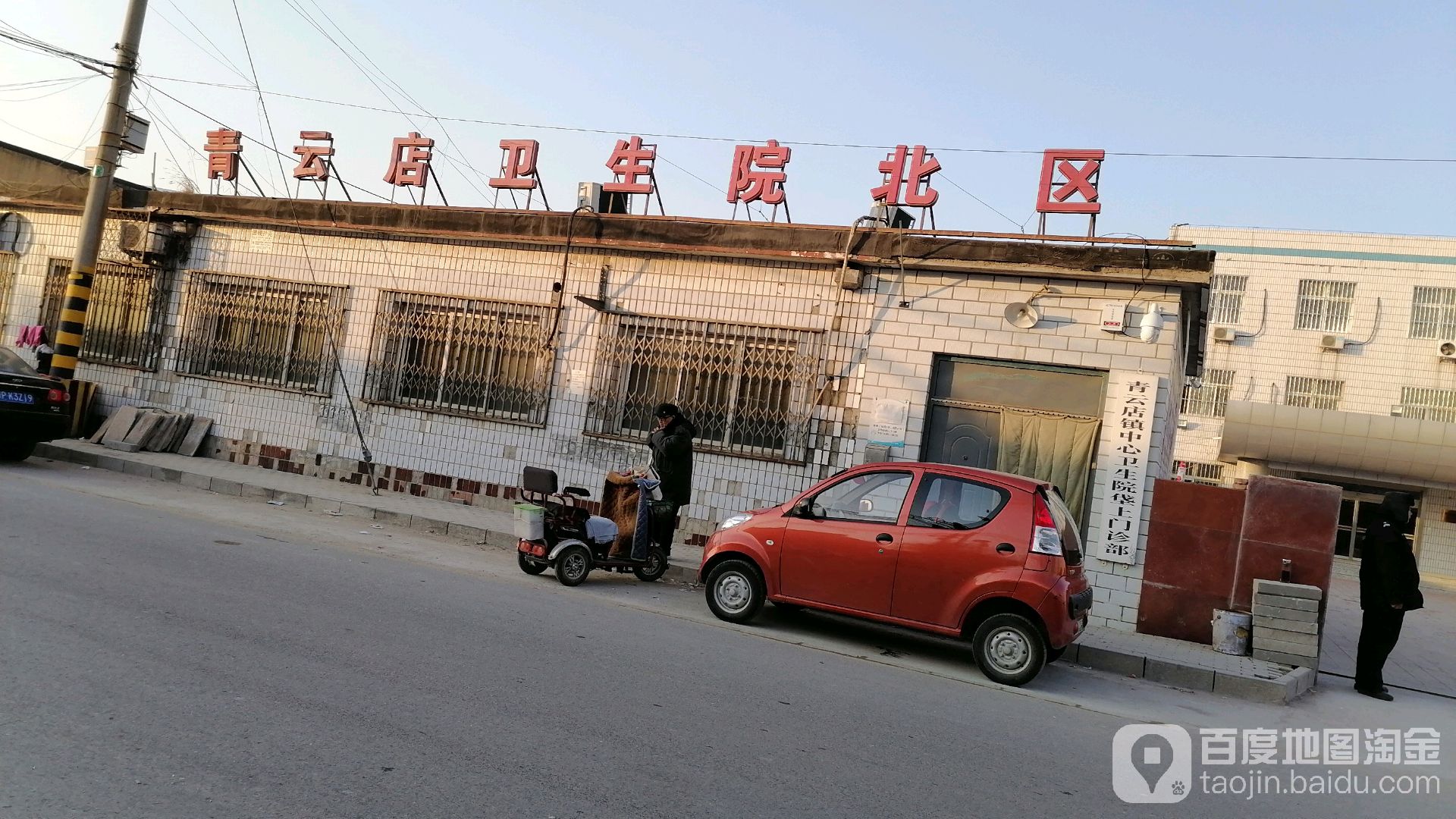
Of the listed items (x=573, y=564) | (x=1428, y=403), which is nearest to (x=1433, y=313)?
(x=1428, y=403)

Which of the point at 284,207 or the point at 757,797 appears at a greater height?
the point at 284,207

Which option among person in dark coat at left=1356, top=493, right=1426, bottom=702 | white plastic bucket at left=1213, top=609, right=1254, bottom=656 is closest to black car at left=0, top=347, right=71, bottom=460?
white plastic bucket at left=1213, top=609, right=1254, bottom=656

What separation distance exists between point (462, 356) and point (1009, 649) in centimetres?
947

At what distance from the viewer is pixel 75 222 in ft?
57.6

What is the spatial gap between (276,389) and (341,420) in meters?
1.41

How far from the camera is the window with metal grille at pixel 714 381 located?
12.6 meters

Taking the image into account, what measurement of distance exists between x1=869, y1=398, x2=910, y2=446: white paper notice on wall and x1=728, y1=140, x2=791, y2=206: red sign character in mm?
3199

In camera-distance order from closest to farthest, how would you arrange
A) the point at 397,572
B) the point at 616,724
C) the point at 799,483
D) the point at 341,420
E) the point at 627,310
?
the point at 616,724
the point at 397,572
the point at 799,483
the point at 627,310
the point at 341,420

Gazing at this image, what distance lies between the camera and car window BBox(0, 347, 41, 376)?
12.6 metres

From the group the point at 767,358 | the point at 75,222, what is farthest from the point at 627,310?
the point at 75,222

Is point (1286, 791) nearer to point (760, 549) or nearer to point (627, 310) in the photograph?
point (760, 549)

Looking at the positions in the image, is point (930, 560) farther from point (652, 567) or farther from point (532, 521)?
point (532, 521)

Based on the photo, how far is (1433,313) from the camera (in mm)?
27469

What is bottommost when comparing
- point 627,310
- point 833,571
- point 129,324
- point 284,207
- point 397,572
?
point 397,572
